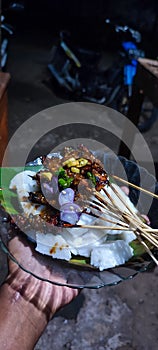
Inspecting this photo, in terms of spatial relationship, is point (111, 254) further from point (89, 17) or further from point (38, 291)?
point (89, 17)

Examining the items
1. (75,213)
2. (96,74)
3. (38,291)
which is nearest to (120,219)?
(75,213)

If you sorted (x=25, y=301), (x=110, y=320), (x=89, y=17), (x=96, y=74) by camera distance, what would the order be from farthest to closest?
(x=89, y=17), (x=96, y=74), (x=110, y=320), (x=25, y=301)

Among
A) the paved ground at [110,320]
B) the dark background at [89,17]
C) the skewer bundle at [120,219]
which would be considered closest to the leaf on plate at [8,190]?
the skewer bundle at [120,219]

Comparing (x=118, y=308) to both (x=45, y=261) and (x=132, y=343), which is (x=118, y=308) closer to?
(x=132, y=343)

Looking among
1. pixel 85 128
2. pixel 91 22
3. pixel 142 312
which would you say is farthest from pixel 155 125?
pixel 91 22

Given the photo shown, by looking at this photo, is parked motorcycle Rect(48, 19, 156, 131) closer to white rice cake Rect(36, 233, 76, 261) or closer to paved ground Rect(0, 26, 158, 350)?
paved ground Rect(0, 26, 158, 350)

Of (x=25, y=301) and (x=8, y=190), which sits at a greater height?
(x=8, y=190)
